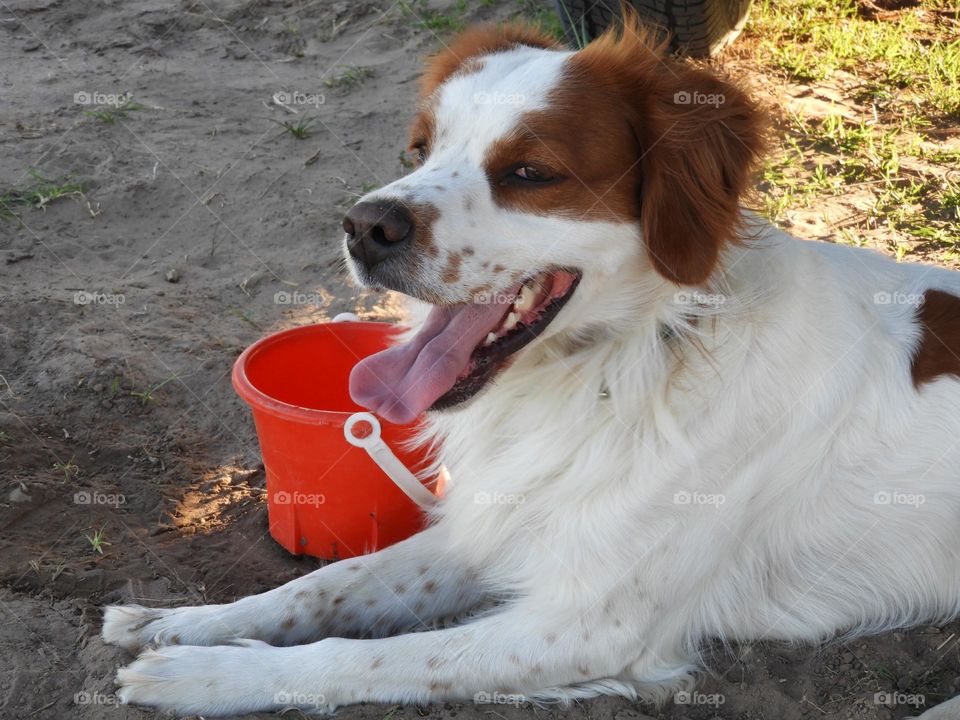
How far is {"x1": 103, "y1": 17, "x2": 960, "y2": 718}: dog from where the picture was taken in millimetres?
2572

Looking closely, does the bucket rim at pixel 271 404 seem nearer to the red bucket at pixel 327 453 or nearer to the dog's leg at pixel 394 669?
the red bucket at pixel 327 453

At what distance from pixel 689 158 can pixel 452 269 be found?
0.65m

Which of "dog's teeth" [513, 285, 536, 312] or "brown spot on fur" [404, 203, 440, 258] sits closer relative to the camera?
"brown spot on fur" [404, 203, 440, 258]

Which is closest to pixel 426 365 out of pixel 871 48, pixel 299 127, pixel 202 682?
pixel 202 682

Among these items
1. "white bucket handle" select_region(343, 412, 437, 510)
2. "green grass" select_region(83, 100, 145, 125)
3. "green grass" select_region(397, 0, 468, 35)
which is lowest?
"green grass" select_region(83, 100, 145, 125)

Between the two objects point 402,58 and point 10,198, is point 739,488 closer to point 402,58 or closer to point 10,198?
point 10,198

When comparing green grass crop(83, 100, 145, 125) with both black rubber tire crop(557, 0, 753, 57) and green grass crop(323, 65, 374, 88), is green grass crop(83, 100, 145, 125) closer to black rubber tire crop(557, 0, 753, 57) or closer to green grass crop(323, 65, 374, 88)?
green grass crop(323, 65, 374, 88)

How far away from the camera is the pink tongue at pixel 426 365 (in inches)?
104

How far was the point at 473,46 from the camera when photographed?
123 inches

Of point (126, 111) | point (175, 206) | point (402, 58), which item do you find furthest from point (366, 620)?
point (402, 58)

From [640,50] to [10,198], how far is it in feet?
11.9

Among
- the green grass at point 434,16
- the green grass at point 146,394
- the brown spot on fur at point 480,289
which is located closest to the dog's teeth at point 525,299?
the brown spot on fur at point 480,289

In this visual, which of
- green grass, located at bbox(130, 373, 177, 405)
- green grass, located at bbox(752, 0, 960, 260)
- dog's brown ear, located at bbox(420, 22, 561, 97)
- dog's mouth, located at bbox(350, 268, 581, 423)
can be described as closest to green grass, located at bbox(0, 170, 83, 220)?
green grass, located at bbox(130, 373, 177, 405)

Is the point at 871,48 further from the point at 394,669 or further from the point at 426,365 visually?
the point at 394,669
